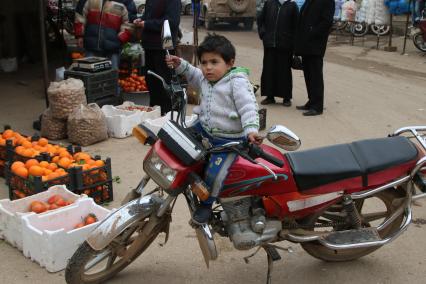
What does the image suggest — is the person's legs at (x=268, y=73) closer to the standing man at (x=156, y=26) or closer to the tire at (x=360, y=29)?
the standing man at (x=156, y=26)

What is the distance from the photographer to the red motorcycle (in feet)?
11.1

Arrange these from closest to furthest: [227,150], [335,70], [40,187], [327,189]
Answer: [227,150], [327,189], [40,187], [335,70]

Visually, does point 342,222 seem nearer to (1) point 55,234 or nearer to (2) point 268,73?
(1) point 55,234

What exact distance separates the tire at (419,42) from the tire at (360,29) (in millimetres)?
3298

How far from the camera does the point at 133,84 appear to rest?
907cm

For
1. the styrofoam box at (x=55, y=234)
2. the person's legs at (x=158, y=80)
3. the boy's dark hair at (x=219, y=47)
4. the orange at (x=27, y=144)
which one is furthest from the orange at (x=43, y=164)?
the person's legs at (x=158, y=80)

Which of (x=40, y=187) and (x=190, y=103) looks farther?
(x=190, y=103)

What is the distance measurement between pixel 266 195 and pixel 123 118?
3.97 meters

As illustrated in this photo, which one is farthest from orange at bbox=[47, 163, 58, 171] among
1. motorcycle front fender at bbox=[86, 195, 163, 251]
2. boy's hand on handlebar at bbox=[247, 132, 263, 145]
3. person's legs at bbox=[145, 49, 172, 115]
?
person's legs at bbox=[145, 49, 172, 115]

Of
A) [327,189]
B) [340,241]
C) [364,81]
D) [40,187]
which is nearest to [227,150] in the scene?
[327,189]

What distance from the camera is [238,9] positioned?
20969 mm

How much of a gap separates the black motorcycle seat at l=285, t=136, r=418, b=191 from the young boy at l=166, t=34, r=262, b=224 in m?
0.43

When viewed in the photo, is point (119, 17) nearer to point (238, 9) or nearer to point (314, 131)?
point (314, 131)

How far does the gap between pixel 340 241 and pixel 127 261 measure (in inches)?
55.7
